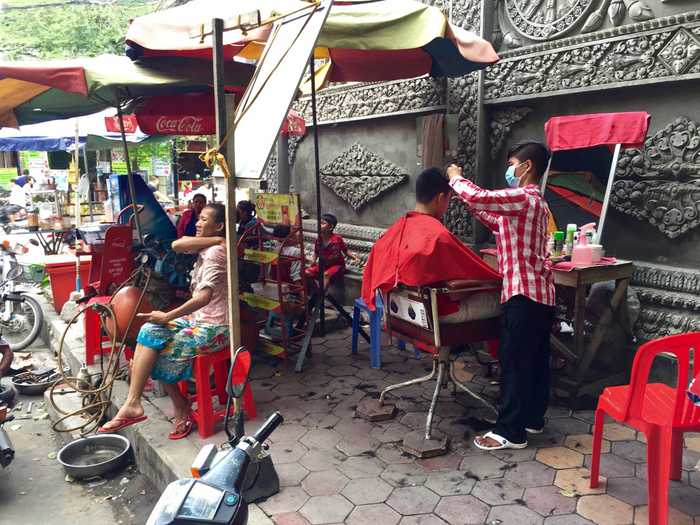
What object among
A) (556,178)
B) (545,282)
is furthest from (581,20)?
(545,282)

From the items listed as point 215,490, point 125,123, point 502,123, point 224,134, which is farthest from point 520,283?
point 125,123

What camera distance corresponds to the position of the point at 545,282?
10.7 feet

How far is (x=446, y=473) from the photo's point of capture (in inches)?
125

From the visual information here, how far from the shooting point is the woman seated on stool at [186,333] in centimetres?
362

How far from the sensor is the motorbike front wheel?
22.7 feet

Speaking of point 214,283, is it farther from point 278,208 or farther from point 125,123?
point 125,123

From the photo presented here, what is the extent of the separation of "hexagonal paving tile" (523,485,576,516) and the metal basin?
2712 millimetres

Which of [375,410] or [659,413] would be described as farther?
[375,410]

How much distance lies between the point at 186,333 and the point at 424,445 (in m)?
1.67

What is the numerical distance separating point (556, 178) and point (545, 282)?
6.04 feet

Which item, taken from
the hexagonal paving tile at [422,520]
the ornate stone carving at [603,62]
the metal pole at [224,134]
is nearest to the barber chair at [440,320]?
the hexagonal paving tile at [422,520]

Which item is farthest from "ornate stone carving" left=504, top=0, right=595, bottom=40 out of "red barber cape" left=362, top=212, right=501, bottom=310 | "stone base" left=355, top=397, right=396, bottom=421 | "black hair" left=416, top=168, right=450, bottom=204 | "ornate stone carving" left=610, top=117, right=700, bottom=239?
"stone base" left=355, top=397, right=396, bottom=421

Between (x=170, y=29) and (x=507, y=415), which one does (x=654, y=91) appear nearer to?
(x=507, y=415)

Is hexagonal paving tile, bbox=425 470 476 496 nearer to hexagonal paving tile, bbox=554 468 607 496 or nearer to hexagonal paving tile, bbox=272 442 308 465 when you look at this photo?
hexagonal paving tile, bbox=554 468 607 496
